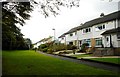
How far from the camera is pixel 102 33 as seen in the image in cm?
3488

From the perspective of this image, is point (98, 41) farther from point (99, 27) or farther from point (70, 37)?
point (70, 37)

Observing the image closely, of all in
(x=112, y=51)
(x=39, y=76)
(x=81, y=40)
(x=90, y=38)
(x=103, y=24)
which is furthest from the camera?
(x=81, y=40)

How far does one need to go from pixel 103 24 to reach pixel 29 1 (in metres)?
26.7

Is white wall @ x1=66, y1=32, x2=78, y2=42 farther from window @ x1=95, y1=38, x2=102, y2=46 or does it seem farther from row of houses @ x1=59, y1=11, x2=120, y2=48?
window @ x1=95, y1=38, x2=102, y2=46

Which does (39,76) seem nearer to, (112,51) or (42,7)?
(42,7)

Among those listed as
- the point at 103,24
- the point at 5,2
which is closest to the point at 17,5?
the point at 5,2

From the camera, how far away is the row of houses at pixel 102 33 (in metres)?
31.4

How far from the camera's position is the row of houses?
31372 millimetres

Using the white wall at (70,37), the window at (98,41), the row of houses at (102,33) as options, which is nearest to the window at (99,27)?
the row of houses at (102,33)

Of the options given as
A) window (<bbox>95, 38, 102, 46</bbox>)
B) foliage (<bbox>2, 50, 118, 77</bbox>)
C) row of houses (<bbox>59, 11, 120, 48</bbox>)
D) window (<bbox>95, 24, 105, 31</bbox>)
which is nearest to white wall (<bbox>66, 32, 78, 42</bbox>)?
row of houses (<bbox>59, 11, 120, 48</bbox>)

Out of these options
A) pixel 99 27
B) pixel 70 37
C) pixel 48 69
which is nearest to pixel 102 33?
pixel 99 27

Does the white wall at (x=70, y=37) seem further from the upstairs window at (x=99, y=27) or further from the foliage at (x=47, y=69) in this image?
the foliage at (x=47, y=69)

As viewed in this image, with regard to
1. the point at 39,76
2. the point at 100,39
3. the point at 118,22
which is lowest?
the point at 39,76

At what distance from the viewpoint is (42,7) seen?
490 inches
